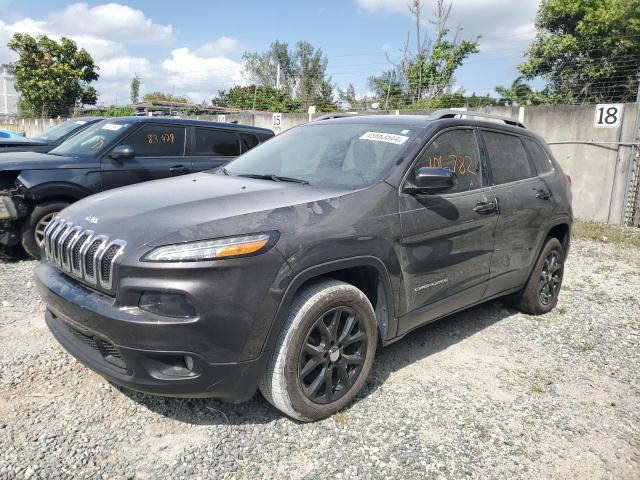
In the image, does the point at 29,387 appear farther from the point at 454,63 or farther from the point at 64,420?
the point at 454,63

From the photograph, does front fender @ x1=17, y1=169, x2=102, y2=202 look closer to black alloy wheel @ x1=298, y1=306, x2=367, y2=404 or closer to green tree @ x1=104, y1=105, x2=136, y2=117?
black alloy wheel @ x1=298, y1=306, x2=367, y2=404

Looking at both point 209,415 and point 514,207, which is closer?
point 209,415

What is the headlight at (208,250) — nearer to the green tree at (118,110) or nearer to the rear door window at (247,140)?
the rear door window at (247,140)

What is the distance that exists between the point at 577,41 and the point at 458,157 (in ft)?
78.1

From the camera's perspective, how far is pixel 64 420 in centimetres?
285

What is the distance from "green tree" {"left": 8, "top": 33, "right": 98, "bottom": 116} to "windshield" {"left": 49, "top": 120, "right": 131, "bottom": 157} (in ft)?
102

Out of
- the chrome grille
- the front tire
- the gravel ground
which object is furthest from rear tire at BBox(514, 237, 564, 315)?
the chrome grille

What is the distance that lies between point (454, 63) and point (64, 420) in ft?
71.8

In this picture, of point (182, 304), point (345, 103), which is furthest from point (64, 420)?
point (345, 103)

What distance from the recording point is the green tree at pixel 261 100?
24.1m

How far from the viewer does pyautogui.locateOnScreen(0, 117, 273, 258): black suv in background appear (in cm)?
574

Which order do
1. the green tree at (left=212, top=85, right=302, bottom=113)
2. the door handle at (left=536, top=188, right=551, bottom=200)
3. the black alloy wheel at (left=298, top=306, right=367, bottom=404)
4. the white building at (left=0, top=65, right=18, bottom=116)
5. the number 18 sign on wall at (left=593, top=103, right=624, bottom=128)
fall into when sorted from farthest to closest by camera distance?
the white building at (left=0, top=65, right=18, bottom=116)
the green tree at (left=212, top=85, right=302, bottom=113)
the number 18 sign on wall at (left=593, top=103, right=624, bottom=128)
the door handle at (left=536, top=188, right=551, bottom=200)
the black alloy wheel at (left=298, top=306, right=367, bottom=404)

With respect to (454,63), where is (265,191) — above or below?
below

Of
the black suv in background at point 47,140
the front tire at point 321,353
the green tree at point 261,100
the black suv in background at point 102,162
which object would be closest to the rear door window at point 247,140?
the black suv in background at point 102,162
